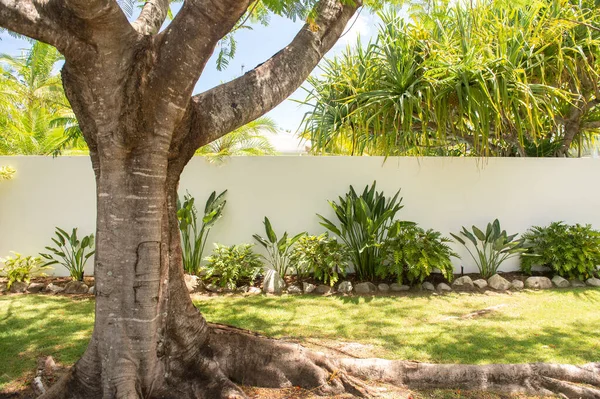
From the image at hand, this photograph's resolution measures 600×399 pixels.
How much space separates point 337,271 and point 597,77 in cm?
493

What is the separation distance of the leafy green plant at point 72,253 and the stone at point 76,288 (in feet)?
→ 0.81

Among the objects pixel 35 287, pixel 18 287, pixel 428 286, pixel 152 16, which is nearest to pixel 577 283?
pixel 428 286

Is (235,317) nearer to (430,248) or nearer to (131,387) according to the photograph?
(131,387)

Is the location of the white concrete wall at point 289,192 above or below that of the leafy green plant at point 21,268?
above

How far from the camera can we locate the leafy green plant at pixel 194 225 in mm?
6179

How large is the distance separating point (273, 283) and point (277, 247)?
65 cm

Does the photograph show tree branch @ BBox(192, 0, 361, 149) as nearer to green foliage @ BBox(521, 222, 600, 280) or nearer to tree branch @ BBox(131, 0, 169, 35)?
tree branch @ BBox(131, 0, 169, 35)

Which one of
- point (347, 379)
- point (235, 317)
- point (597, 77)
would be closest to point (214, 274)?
point (235, 317)

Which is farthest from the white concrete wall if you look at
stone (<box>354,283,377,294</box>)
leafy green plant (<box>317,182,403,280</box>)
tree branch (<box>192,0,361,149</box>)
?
tree branch (<box>192,0,361,149</box>)

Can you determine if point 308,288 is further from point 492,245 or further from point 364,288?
point 492,245

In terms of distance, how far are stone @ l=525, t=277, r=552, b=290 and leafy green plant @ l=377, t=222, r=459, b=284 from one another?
1.13m

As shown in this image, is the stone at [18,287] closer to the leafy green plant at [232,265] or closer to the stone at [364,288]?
the leafy green plant at [232,265]

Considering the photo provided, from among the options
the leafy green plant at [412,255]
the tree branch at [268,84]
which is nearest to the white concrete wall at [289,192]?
the leafy green plant at [412,255]

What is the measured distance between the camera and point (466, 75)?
5.74 m
